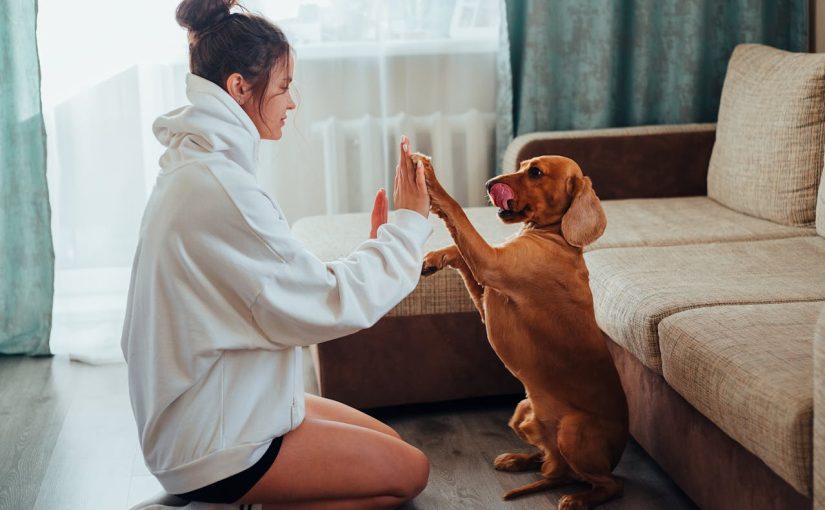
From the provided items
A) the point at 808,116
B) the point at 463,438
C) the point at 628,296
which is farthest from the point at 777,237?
the point at 463,438

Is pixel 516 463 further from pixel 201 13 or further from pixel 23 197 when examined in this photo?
pixel 23 197

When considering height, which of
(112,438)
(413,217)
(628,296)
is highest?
(413,217)

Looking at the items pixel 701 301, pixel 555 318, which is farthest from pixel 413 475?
pixel 701 301

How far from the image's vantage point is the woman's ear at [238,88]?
1.70m

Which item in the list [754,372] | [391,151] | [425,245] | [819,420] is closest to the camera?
[819,420]

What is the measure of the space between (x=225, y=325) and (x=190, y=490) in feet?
1.01

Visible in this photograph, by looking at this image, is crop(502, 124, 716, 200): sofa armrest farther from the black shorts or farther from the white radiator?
the black shorts

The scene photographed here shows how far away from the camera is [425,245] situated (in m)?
2.58

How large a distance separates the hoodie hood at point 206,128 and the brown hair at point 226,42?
0.04 meters

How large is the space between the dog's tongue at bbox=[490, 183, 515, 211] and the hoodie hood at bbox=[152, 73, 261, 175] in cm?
57

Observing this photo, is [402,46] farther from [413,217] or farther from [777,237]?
[413,217]

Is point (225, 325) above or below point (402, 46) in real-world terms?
below

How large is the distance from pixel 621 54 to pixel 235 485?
2.36 metres

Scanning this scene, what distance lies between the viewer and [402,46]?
3451mm
